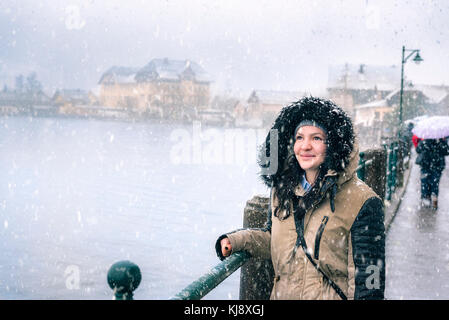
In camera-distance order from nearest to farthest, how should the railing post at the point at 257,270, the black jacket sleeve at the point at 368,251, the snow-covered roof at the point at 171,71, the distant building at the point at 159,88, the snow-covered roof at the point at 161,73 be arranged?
the black jacket sleeve at the point at 368,251, the railing post at the point at 257,270, the distant building at the point at 159,88, the snow-covered roof at the point at 171,71, the snow-covered roof at the point at 161,73

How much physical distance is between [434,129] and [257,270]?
7.19 metres

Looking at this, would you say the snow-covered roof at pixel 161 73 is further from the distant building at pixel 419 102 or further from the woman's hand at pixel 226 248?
the woman's hand at pixel 226 248

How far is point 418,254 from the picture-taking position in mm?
6582

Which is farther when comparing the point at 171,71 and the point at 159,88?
the point at 171,71

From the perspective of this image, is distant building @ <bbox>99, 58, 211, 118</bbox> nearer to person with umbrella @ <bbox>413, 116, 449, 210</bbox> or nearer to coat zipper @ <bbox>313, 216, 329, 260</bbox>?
person with umbrella @ <bbox>413, 116, 449, 210</bbox>

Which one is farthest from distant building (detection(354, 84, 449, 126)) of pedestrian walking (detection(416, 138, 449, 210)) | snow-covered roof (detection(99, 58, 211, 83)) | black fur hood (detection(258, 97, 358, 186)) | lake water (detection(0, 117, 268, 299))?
black fur hood (detection(258, 97, 358, 186))

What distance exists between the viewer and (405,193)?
12180 millimetres

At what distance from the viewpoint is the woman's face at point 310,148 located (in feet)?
8.23

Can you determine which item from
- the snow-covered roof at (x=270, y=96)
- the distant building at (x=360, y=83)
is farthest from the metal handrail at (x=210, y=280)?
the snow-covered roof at (x=270, y=96)

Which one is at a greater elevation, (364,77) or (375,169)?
(364,77)

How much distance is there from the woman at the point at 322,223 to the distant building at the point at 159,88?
128 metres

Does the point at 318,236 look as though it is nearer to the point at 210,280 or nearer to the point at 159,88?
the point at 210,280

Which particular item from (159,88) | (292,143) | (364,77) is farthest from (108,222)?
(159,88)
